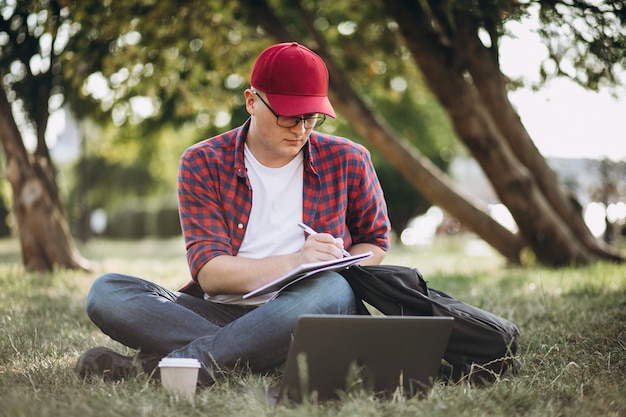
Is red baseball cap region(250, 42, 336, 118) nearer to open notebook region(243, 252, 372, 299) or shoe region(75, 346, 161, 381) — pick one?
open notebook region(243, 252, 372, 299)

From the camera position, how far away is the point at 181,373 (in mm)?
2436

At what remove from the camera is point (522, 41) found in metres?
5.45

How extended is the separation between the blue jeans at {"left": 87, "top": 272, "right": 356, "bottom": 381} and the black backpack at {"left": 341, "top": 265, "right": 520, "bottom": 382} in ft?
0.50

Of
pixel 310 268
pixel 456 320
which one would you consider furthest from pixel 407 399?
pixel 310 268

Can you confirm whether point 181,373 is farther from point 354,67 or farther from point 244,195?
point 354,67

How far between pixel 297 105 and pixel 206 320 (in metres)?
0.88

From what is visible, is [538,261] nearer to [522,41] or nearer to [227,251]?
[522,41]

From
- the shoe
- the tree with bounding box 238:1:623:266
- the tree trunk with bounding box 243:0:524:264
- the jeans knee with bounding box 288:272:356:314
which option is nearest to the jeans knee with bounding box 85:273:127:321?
the shoe

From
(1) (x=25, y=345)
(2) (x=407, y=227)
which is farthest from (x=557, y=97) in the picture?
(2) (x=407, y=227)

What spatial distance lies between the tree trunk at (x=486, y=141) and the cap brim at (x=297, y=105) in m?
4.04

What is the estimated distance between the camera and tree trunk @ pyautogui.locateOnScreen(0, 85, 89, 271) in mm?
7086

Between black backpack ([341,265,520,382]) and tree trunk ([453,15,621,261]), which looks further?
tree trunk ([453,15,621,261])

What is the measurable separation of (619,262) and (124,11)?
533cm

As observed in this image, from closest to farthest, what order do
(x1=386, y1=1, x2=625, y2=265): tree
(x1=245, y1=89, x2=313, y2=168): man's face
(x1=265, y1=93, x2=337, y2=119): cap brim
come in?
(x1=265, y1=93, x2=337, y2=119): cap brim < (x1=245, y1=89, x2=313, y2=168): man's face < (x1=386, y1=1, x2=625, y2=265): tree
